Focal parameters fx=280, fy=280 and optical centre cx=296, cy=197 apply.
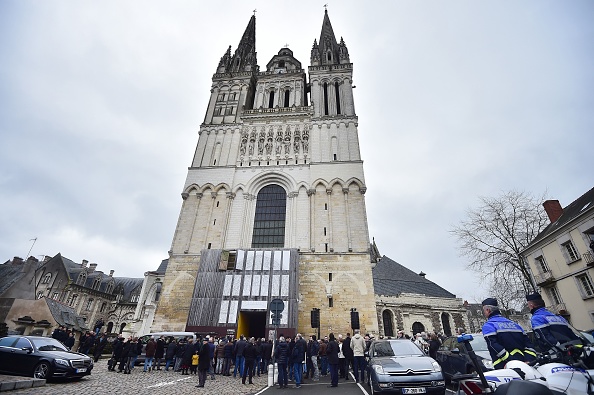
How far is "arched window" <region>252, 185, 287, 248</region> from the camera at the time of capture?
71.3 feet

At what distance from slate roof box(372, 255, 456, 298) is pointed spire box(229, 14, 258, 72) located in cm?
2750

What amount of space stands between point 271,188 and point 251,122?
7807 millimetres

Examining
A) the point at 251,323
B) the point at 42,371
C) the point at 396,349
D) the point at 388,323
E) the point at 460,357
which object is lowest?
the point at 42,371

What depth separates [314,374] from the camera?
10742 mm

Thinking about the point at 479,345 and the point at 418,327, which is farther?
the point at 418,327

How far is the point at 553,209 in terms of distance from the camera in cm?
2022

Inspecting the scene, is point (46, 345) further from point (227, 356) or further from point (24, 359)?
point (227, 356)

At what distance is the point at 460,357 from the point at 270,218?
17287mm

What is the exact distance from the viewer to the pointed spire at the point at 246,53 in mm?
33781

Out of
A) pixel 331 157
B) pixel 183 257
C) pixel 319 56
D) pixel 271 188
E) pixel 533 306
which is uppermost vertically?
pixel 319 56

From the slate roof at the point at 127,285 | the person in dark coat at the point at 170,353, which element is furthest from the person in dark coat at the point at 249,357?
the slate roof at the point at 127,285

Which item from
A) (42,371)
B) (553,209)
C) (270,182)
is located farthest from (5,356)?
(553,209)

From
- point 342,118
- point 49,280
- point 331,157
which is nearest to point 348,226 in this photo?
point 331,157

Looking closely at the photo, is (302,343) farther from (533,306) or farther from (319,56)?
(319,56)
